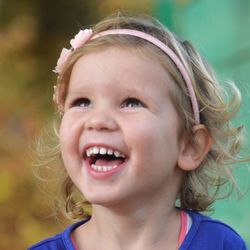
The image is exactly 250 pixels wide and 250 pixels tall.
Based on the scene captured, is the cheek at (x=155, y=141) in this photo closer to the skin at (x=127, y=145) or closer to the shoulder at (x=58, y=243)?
the skin at (x=127, y=145)

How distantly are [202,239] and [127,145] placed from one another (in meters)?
0.48

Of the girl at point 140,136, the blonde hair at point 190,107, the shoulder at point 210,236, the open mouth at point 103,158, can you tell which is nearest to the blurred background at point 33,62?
the blonde hair at point 190,107

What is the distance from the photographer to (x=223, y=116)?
261cm

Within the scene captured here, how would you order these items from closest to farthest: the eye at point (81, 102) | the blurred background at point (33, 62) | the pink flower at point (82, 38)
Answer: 1. the eye at point (81, 102)
2. the pink flower at point (82, 38)
3. the blurred background at point (33, 62)

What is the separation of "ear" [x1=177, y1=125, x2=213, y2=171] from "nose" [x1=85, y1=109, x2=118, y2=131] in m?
0.33

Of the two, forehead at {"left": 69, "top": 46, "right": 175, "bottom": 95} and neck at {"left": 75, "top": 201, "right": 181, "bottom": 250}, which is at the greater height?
forehead at {"left": 69, "top": 46, "right": 175, "bottom": 95}

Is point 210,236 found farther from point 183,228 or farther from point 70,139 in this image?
point 70,139

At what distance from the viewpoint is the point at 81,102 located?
7.91 feet

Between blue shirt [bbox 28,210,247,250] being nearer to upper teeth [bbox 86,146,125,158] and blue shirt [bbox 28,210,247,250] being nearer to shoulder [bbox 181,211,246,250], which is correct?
shoulder [bbox 181,211,246,250]

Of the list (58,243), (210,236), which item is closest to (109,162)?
(58,243)

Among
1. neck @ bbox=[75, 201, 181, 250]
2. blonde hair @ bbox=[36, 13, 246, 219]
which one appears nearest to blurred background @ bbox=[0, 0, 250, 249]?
blonde hair @ bbox=[36, 13, 246, 219]

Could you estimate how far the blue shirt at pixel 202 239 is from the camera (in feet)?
7.97

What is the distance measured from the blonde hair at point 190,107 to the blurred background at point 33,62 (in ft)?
6.00

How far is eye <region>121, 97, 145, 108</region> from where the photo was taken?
2.31m
